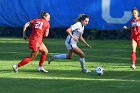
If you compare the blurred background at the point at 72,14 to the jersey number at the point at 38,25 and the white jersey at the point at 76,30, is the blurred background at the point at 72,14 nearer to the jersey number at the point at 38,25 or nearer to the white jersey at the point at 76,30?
the white jersey at the point at 76,30

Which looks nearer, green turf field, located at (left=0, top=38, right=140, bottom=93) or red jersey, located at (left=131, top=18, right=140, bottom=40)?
green turf field, located at (left=0, top=38, right=140, bottom=93)

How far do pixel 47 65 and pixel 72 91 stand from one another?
6267 mm

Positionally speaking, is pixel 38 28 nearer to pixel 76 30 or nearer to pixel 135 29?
pixel 76 30

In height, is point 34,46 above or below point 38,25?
below

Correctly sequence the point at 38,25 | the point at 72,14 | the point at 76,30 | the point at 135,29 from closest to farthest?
the point at 76,30, the point at 38,25, the point at 135,29, the point at 72,14

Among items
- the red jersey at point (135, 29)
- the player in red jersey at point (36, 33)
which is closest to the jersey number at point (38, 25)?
the player in red jersey at point (36, 33)

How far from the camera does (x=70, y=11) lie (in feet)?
111

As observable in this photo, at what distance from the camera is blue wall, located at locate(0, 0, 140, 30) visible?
3269cm

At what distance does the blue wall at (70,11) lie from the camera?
32688 mm

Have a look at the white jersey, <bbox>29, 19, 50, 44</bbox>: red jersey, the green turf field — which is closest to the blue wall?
the green turf field

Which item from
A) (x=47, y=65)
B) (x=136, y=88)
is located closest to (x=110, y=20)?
(x=47, y=65)

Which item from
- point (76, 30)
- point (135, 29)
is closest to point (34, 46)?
point (76, 30)

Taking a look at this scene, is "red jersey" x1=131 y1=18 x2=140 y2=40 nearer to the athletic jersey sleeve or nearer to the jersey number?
the athletic jersey sleeve

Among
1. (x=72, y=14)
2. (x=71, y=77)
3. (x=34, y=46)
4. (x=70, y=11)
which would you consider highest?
(x=70, y=11)
